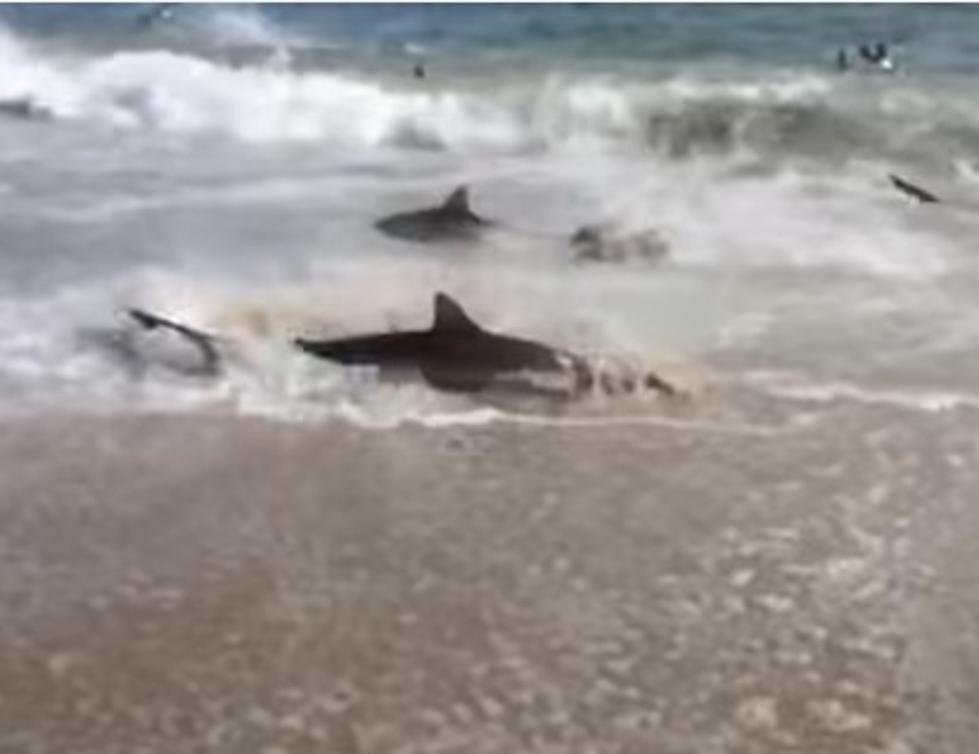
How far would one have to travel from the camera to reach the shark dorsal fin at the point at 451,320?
8578mm

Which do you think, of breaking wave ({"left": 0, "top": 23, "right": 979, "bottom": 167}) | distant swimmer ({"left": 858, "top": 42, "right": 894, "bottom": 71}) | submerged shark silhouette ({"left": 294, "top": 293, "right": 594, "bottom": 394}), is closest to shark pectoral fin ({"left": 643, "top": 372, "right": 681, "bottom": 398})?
submerged shark silhouette ({"left": 294, "top": 293, "right": 594, "bottom": 394})

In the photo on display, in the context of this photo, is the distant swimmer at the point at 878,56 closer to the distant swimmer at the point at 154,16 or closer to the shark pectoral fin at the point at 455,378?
the distant swimmer at the point at 154,16

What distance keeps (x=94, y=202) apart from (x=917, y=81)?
9.95m

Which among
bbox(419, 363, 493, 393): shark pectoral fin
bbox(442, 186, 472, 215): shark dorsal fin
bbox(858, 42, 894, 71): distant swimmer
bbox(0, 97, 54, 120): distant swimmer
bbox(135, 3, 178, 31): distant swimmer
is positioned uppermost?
bbox(858, 42, 894, 71): distant swimmer

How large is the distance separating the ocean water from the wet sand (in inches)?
0.6

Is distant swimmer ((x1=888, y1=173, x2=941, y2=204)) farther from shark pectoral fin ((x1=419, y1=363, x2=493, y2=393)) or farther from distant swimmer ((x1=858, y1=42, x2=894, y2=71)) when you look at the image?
distant swimmer ((x1=858, y1=42, x2=894, y2=71))

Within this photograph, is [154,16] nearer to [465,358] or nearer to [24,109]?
[24,109]

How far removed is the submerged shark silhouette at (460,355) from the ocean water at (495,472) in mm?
146

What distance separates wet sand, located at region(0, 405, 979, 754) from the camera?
5445 mm

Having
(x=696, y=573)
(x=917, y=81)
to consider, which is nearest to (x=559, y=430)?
(x=696, y=573)

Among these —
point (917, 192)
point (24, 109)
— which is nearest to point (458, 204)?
point (917, 192)

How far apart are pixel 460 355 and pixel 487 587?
2.42 meters

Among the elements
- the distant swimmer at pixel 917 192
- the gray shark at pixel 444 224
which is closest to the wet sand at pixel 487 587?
the gray shark at pixel 444 224

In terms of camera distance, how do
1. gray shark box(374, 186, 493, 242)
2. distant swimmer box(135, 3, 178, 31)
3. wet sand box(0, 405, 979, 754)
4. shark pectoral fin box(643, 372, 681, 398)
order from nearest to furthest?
wet sand box(0, 405, 979, 754), shark pectoral fin box(643, 372, 681, 398), gray shark box(374, 186, 493, 242), distant swimmer box(135, 3, 178, 31)
